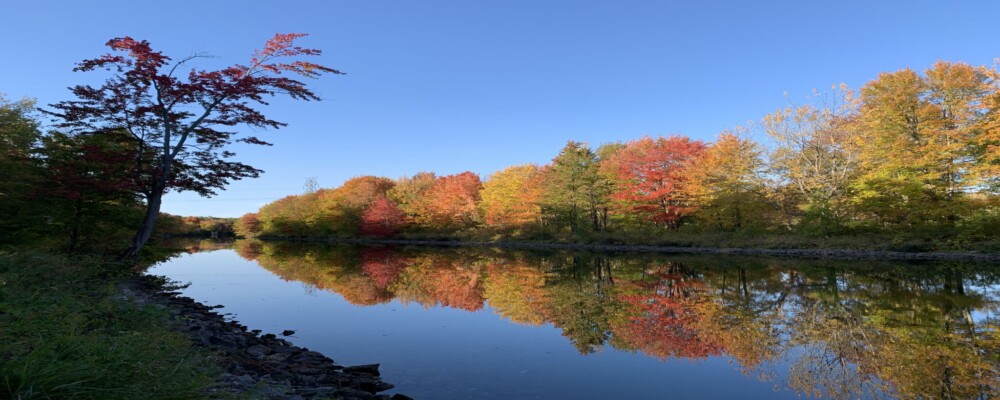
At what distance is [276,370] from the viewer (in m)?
6.84

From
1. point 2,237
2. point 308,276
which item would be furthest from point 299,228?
point 2,237

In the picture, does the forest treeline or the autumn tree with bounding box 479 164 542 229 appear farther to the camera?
the autumn tree with bounding box 479 164 542 229

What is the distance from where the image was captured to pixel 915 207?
25.6 metres

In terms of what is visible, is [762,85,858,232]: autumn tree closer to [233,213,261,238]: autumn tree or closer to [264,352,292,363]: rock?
[264,352,292,363]: rock

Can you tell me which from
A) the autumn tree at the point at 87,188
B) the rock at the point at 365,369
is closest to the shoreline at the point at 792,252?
the rock at the point at 365,369

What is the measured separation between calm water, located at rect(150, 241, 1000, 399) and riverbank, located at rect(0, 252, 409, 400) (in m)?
1.05

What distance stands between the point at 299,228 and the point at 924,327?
278 feet

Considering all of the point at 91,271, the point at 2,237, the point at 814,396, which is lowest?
the point at 814,396

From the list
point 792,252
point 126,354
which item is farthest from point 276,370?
point 792,252

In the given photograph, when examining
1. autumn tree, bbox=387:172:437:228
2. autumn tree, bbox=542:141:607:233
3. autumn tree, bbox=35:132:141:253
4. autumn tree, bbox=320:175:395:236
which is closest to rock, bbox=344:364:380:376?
autumn tree, bbox=35:132:141:253

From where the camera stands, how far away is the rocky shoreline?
18.4 feet

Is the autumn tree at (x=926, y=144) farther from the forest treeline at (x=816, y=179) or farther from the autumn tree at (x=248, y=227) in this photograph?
the autumn tree at (x=248, y=227)

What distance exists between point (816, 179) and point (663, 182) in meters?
10.9

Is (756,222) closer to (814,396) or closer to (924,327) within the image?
(924,327)
